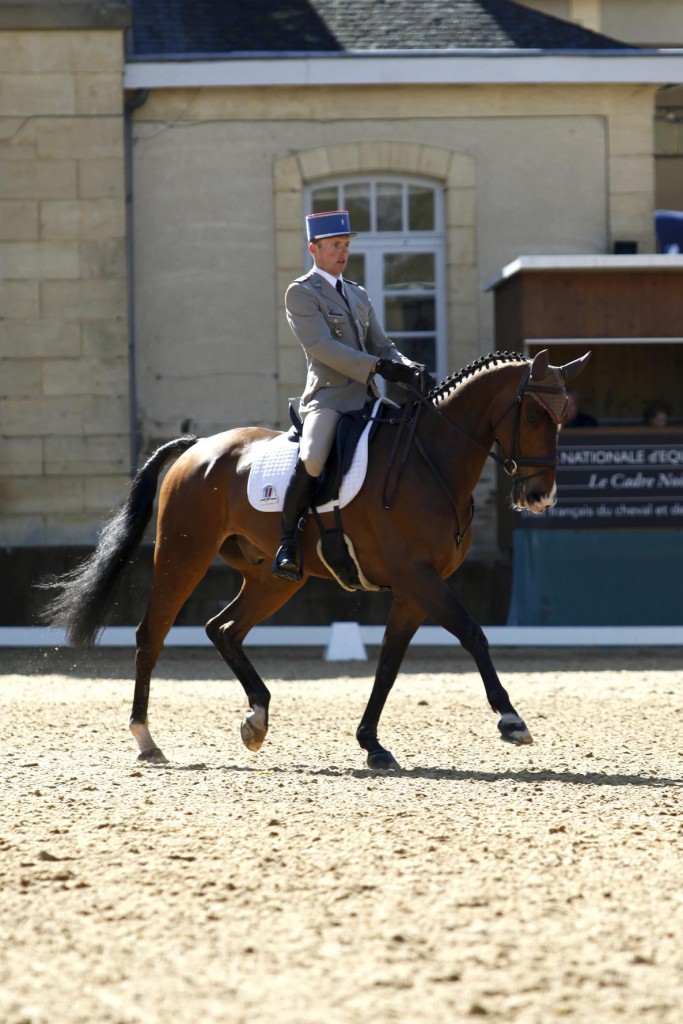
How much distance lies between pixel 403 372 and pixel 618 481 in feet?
22.3

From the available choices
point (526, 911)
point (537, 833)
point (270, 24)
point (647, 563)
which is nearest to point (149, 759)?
point (537, 833)

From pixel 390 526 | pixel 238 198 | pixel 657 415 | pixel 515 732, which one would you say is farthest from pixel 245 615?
pixel 238 198

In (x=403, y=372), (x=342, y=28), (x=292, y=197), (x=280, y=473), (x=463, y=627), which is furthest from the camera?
(x=342, y=28)

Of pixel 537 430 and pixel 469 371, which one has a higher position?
pixel 469 371

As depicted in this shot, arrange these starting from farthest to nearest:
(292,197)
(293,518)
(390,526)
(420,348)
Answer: (420,348), (292,197), (293,518), (390,526)

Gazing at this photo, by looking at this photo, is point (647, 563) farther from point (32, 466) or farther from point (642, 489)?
point (32, 466)

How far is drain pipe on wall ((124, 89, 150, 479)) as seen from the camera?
15.7 meters

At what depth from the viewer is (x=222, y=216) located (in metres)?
16.0

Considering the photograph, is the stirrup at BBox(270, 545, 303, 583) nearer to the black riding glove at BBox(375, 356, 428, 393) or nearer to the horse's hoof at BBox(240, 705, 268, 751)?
the horse's hoof at BBox(240, 705, 268, 751)

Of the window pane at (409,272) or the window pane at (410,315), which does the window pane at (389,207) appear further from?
the window pane at (410,315)

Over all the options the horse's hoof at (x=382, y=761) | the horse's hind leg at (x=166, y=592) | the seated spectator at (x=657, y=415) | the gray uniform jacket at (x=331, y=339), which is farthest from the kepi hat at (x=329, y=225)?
the seated spectator at (x=657, y=415)

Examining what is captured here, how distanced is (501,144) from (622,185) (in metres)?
1.35

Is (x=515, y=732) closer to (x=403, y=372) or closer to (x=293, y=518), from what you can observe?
(x=293, y=518)

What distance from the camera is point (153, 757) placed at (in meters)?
7.04
